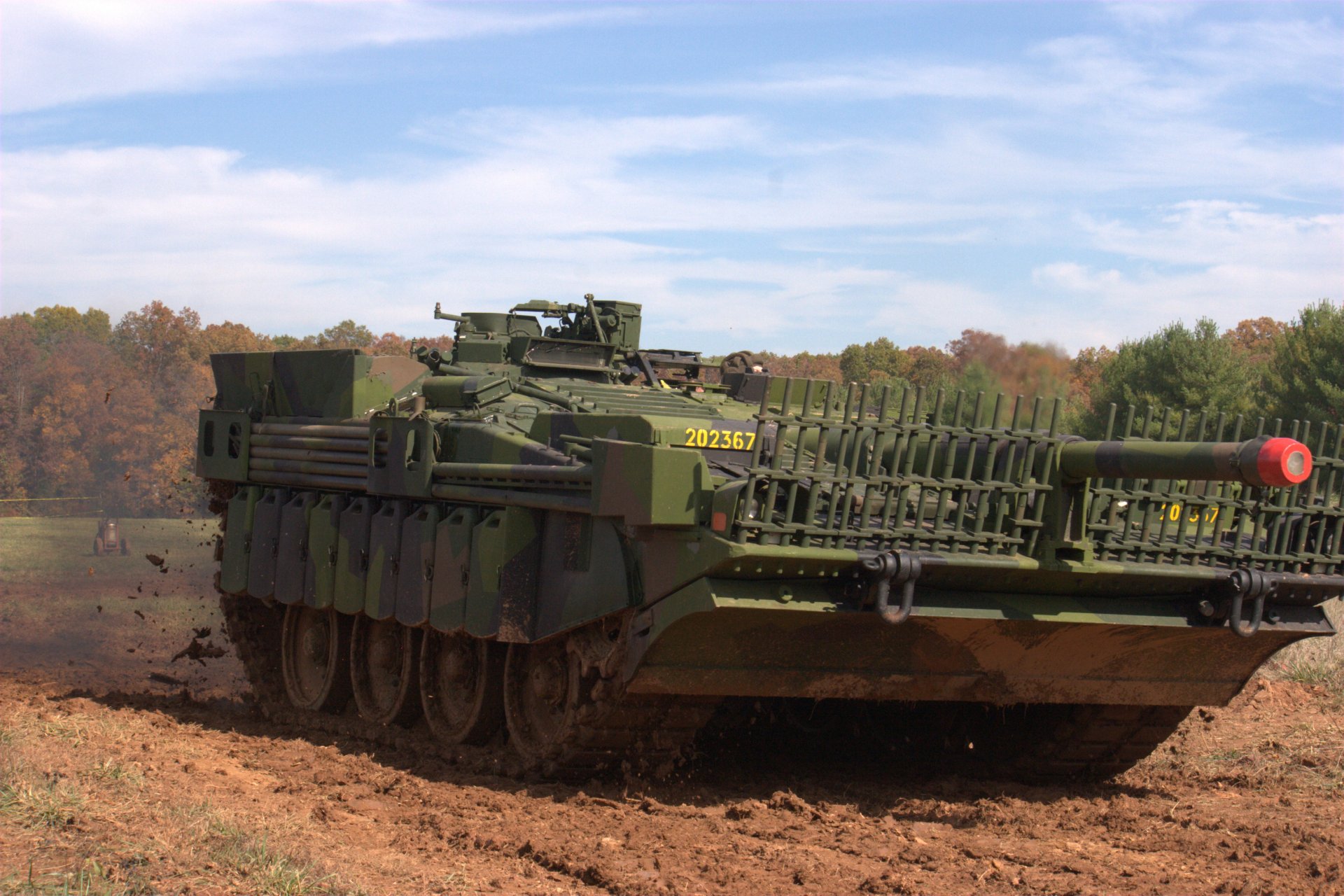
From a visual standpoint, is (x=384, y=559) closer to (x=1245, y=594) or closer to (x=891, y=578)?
(x=891, y=578)

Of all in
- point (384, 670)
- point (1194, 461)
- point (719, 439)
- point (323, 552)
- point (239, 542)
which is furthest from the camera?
point (239, 542)

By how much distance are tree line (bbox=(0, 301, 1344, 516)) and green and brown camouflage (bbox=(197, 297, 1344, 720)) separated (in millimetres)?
436

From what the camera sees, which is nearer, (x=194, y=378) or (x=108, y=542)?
(x=108, y=542)

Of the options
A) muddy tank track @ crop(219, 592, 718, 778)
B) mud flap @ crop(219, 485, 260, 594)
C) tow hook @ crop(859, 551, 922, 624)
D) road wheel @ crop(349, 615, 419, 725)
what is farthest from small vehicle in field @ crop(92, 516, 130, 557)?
tow hook @ crop(859, 551, 922, 624)

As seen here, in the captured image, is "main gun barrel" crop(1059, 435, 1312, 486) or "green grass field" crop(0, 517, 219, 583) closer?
"main gun barrel" crop(1059, 435, 1312, 486)

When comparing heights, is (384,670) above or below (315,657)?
above

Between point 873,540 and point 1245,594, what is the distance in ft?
6.76

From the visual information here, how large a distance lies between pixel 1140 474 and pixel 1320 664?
279 inches

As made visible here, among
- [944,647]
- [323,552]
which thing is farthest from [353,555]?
[944,647]

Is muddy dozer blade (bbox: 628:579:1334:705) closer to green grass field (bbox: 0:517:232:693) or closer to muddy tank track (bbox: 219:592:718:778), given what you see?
muddy tank track (bbox: 219:592:718:778)

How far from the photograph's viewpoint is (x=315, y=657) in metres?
12.0

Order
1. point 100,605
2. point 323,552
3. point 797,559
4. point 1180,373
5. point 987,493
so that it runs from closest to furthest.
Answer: point 797,559 < point 987,493 < point 323,552 < point 100,605 < point 1180,373

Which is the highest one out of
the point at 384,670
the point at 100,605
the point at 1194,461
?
the point at 1194,461

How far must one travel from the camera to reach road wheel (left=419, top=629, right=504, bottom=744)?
9594 millimetres
